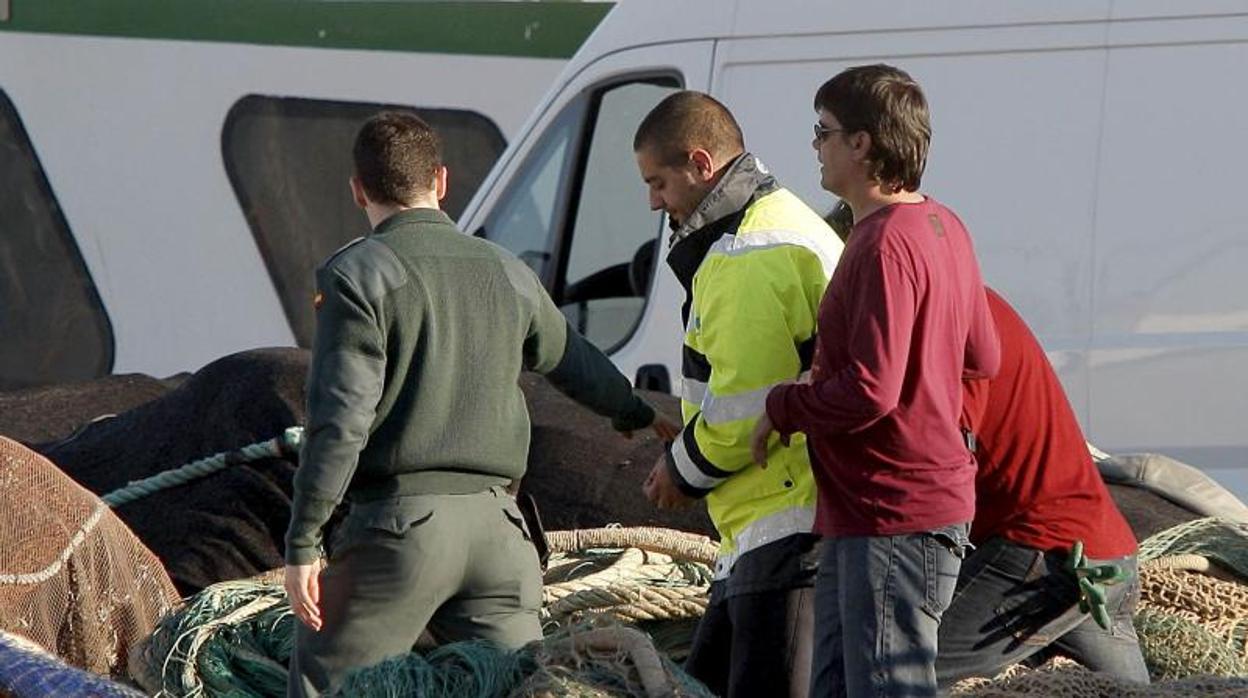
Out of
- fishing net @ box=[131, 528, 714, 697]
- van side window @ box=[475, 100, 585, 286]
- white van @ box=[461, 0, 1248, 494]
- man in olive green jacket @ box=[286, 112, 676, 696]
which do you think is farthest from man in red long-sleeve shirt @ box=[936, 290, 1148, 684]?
van side window @ box=[475, 100, 585, 286]

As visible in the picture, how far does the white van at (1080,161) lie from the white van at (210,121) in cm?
309

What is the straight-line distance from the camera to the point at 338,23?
409 inches

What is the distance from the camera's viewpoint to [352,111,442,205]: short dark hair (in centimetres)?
435

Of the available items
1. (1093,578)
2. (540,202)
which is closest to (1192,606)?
(1093,578)

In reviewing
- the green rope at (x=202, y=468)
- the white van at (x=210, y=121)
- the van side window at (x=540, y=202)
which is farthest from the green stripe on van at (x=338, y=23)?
the green rope at (x=202, y=468)

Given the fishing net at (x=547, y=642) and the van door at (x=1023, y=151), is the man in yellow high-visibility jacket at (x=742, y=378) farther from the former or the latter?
the van door at (x=1023, y=151)

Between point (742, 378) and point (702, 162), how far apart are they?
49 cm

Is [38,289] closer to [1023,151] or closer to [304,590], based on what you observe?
[1023,151]

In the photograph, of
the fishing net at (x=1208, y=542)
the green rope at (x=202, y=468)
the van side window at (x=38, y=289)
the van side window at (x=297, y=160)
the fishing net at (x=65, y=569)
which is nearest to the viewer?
the fishing net at (x=65, y=569)

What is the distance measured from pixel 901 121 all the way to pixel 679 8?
12.0ft

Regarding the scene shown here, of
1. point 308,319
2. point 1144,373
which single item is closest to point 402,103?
point 308,319

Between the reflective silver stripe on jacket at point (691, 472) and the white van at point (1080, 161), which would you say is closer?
the reflective silver stripe on jacket at point (691, 472)

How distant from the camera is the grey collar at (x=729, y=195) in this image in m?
4.36

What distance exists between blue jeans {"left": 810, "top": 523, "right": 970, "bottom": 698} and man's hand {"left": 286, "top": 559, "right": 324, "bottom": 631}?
102 centimetres
